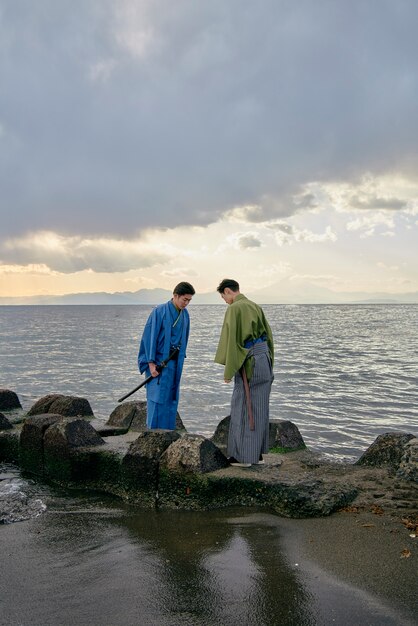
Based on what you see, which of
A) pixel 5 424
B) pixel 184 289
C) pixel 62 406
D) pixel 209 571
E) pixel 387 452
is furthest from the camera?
pixel 62 406

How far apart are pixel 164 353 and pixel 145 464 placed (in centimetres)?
171

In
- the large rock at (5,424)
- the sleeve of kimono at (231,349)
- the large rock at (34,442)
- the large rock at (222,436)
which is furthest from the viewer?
the large rock at (5,424)

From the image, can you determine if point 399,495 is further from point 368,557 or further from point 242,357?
point 242,357

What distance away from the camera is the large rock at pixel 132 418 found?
7.59 meters

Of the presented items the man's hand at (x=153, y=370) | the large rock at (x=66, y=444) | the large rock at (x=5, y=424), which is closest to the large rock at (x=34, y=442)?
the large rock at (x=66, y=444)

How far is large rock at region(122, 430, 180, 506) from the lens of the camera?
5.36 metres

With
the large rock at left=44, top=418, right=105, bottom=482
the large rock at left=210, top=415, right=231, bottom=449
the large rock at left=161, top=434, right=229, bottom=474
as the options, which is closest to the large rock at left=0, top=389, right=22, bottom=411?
the large rock at left=44, top=418, right=105, bottom=482

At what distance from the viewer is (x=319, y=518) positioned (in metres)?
4.56

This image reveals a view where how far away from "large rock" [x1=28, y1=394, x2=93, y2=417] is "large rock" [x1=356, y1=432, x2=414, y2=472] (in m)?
4.08

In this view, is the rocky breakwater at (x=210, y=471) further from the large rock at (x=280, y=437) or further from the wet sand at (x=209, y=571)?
the wet sand at (x=209, y=571)

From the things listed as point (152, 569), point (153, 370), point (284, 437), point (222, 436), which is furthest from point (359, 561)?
point (153, 370)

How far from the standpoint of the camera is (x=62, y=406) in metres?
7.99

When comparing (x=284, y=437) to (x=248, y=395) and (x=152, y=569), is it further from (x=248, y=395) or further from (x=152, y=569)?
(x=152, y=569)

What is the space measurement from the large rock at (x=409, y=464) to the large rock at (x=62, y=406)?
462cm
